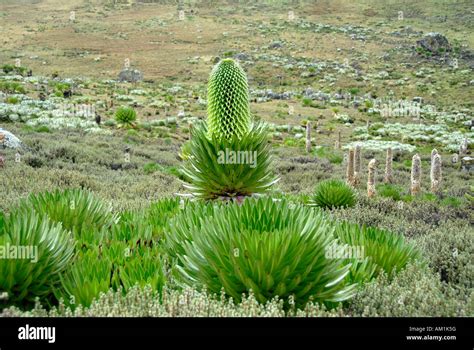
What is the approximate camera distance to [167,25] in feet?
278

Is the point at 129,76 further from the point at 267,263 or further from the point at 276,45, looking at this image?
the point at 267,263

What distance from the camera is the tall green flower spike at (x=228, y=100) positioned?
185 inches

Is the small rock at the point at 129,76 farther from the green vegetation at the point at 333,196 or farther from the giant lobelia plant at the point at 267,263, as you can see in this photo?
the giant lobelia plant at the point at 267,263

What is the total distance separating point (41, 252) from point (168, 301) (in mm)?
928

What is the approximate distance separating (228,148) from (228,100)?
478 mm

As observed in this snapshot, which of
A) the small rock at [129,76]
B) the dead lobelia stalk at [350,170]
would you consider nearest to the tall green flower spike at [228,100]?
the dead lobelia stalk at [350,170]

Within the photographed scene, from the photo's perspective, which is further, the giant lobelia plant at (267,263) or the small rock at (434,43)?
the small rock at (434,43)

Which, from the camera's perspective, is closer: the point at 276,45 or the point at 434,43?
the point at 434,43

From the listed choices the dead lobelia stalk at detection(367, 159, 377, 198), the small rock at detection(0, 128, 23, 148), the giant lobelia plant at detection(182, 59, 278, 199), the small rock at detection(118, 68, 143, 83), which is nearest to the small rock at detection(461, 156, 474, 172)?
the dead lobelia stalk at detection(367, 159, 377, 198)

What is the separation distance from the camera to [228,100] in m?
4.71

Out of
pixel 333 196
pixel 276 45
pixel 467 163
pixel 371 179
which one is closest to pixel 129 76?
pixel 276 45

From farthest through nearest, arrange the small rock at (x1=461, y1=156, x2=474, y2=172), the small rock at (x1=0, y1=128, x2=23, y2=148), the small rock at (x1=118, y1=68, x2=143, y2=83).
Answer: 1. the small rock at (x1=118, y1=68, x2=143, y2=83)
2. the small rock at (x1=461, y1=156, x2=474, y2=172)
3. the small rock at (x1=0, y1=128, x2=23, y2=148)

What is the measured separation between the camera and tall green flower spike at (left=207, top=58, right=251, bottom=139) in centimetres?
470

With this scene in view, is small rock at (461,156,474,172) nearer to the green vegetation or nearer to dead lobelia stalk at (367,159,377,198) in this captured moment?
dead lobelia stalk at (367,159,377,198)
